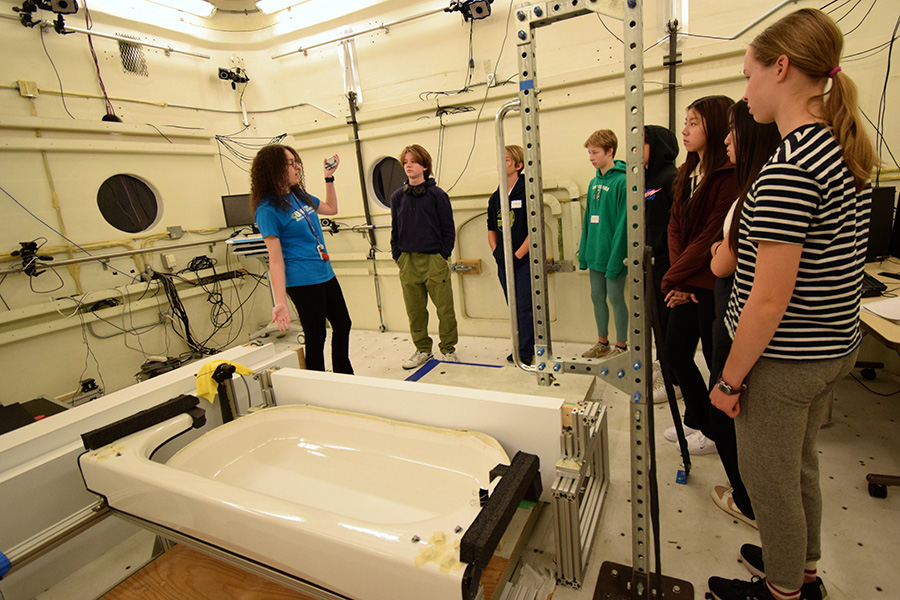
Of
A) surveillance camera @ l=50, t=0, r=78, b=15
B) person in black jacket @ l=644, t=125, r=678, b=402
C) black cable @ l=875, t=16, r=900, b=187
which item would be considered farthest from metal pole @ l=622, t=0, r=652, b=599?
surveillance camera @ l=50, t=0, r=78, b=15

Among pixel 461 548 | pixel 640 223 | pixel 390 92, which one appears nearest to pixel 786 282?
pixel 640 223

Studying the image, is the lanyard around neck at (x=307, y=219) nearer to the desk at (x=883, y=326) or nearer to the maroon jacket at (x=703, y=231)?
the maroon jacket at (x=703, y=231)

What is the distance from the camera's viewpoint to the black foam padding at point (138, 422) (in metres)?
1.56

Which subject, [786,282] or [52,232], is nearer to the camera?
[786,282]

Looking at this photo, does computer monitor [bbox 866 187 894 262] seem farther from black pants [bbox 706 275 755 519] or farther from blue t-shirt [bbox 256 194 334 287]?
blue t-shirt [bbox 256 194 334 287]

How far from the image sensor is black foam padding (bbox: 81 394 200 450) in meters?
1.56

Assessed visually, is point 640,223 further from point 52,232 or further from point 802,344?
point 52,232

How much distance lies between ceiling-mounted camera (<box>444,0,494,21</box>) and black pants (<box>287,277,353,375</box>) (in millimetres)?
2369

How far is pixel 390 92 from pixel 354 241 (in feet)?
4.81

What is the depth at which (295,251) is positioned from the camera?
7.97 feet

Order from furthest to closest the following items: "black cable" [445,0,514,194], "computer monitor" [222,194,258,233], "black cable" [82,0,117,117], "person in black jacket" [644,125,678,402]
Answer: "computer monitor" [222,194,258,233]
"black cable" [82,0,117,117]
"black cable" [445,0,514,194]
"person in black jacket" [644,125,678,402]

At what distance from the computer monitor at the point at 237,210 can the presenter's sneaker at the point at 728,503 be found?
4364mm

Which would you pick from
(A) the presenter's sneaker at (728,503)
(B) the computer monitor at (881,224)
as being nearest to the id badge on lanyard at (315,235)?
(A) the presenter's sneaker at (728,503)

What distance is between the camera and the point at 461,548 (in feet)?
3.14
